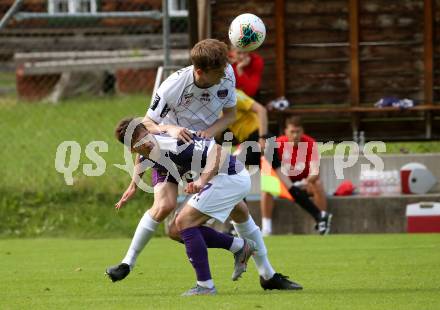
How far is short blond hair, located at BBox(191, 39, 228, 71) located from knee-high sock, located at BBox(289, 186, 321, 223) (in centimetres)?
594

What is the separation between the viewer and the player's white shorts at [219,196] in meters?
8.28

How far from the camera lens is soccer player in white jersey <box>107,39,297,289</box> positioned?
8.48 meters

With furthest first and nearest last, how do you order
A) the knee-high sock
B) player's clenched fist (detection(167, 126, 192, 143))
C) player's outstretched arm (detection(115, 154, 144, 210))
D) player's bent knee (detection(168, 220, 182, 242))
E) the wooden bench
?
1. the wooden bench
2. the knee-high sock
3. player's outstretched arm (detection(115, 154, 144, 210))
4. player's bent knee (detection(168, 220, 182, 242))
5. player's clenched fist (detection(167, 126, 192, 143))

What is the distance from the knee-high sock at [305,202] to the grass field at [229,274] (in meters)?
0.55

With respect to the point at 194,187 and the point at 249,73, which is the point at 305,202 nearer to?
the point at 249,73

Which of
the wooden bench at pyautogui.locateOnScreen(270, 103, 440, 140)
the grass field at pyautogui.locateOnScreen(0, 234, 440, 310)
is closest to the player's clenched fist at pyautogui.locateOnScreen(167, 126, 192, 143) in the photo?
the grass field at pyautogui.locateOnScreen(0, 234, 440, 310)

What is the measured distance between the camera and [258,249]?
28.5 feet

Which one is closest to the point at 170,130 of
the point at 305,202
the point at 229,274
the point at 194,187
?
the point at 194,187

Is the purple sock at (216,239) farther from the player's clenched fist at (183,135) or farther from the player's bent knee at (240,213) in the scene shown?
the player's clenched fist at (183,135)

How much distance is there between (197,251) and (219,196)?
1.27 ft

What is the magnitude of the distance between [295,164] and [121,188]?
2335 millimetres

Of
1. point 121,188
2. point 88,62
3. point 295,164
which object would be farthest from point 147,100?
point 295,164

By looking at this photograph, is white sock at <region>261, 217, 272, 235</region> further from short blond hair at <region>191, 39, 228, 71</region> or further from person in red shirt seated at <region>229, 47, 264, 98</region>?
short blond hair at <region>191, 39, 228, 71</region>

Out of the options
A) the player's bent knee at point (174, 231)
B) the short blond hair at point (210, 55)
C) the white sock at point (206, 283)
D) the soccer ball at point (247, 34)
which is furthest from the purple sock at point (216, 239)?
the soccer ball at point (247, 34)
